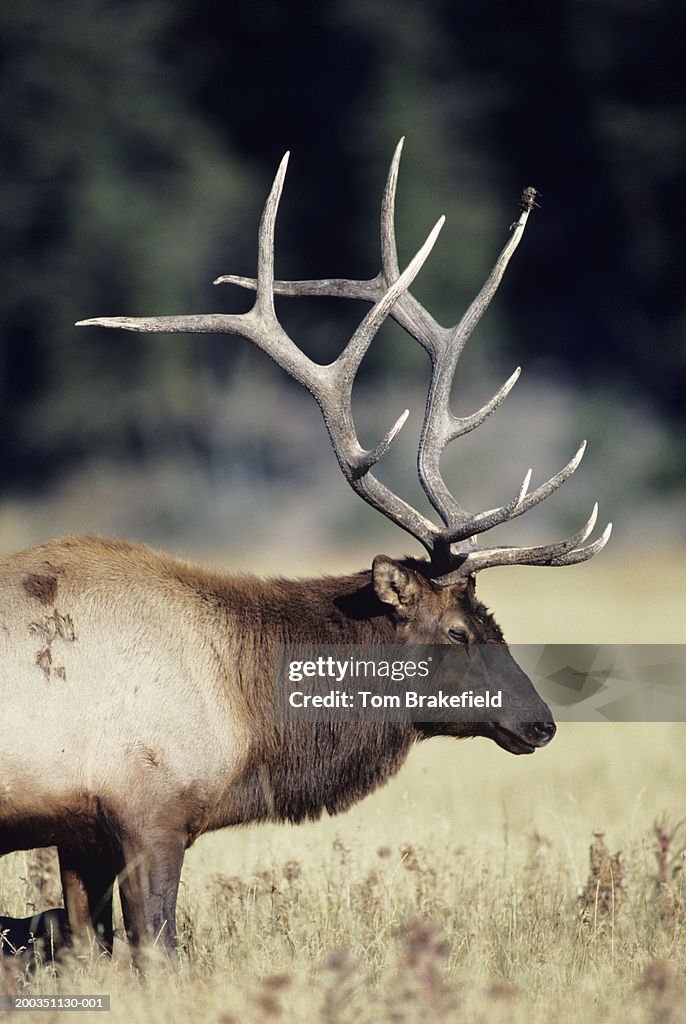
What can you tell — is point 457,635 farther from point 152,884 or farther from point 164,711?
point 152,884

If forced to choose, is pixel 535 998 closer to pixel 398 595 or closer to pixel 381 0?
pixel 398 595

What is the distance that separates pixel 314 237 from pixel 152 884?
2829cm

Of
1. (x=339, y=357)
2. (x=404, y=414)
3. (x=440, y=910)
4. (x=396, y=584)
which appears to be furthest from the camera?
(x=440, y=910)

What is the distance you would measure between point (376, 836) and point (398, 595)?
2.50m

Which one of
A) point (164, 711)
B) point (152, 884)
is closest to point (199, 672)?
point (164, 711)

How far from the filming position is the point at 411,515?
6727mm

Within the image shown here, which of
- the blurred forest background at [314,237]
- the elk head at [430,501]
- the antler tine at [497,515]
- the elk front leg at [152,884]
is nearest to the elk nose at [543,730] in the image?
the elk head at [430,501]

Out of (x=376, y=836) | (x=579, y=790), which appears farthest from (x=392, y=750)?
(x=579, y=790)

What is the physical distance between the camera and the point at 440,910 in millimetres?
7012

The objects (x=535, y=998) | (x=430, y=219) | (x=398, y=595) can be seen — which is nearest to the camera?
(x=535, y=998)

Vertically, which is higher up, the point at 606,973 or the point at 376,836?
the point at 376,836

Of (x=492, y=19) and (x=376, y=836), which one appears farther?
(x=492, y=19)

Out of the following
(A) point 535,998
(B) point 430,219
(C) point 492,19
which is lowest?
(A) point 535,998

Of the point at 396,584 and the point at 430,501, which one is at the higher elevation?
the point at 430,501
